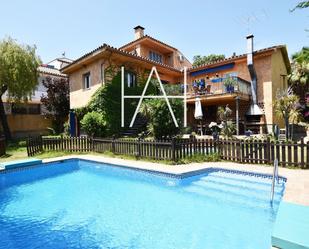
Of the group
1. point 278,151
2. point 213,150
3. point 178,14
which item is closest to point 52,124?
point 178,14

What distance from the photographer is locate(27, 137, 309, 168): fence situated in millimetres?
9117

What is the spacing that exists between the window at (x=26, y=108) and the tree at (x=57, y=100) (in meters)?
1.54

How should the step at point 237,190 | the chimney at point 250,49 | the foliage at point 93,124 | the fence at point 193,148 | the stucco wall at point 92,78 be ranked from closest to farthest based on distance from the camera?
1. the step at point 237,190
2. the fence at point 193,148
3. the foliage at point 93,124
4. the stucco wall at point 92,78
5. the chimney at point 250,49

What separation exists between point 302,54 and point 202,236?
12.9ft

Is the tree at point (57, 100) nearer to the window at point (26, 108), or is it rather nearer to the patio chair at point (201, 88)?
the window at point (26, 108)

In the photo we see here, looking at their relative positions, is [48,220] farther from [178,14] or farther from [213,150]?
[178,14]

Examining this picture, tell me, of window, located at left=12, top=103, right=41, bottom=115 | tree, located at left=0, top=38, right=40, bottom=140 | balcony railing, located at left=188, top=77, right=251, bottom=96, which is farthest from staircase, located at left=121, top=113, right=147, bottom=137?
window, located at left=12, top=103, right=41, bottom=115

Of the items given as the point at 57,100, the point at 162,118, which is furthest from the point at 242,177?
the point at 57,100

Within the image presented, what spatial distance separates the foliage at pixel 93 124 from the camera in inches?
619

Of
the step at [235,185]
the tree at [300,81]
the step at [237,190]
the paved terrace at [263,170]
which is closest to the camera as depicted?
the paved terrace at [263,170]

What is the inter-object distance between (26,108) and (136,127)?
46.7ft

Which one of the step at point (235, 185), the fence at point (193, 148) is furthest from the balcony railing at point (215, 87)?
the step at point (235, 185)

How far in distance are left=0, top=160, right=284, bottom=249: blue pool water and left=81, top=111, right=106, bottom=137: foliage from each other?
5.83 meters

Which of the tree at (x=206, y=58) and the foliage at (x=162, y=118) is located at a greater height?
the tree at (x=206, y=58)
